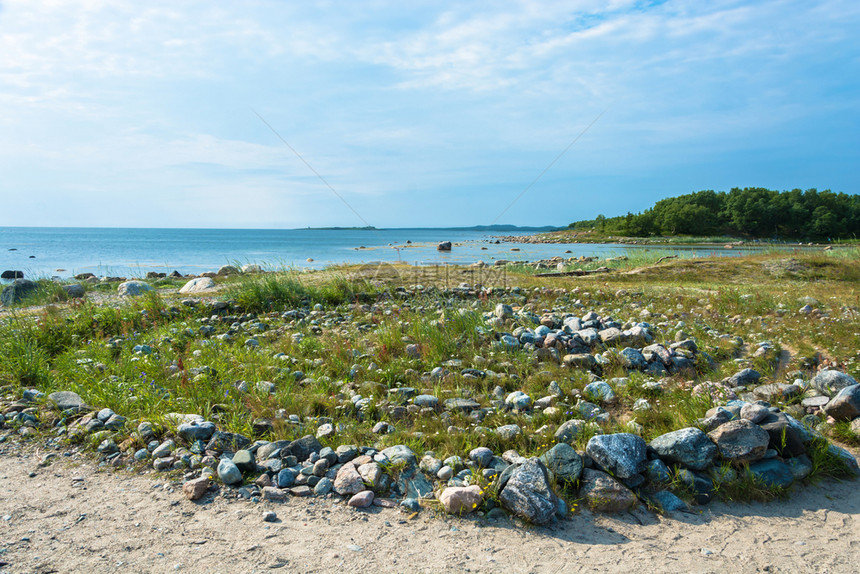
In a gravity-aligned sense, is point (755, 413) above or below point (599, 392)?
above

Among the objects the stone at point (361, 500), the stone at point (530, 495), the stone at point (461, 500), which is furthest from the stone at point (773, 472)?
the stone at point (361, 500)

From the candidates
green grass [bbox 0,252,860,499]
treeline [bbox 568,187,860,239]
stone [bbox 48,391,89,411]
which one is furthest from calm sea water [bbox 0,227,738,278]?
treeline [bbox 568,187,860,239]

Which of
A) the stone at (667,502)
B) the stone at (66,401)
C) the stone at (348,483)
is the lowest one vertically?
the stone at (667,502)

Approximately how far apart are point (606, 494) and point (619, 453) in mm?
376

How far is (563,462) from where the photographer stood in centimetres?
356

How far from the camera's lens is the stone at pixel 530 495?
3094 mm

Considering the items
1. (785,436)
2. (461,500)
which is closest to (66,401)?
(461,500)

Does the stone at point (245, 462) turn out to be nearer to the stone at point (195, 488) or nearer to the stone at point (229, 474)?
the stone at point (229, 474)

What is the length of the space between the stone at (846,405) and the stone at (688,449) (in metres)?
1.57

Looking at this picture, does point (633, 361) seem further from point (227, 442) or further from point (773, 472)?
point (227, 442)

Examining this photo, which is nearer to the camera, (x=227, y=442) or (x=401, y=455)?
(x=401, y=455)

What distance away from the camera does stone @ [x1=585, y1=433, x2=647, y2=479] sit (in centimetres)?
350

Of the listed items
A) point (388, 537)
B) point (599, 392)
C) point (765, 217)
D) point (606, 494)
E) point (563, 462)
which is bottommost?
point (388, 537)

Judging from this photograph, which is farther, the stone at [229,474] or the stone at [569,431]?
the stone at [569,431]
